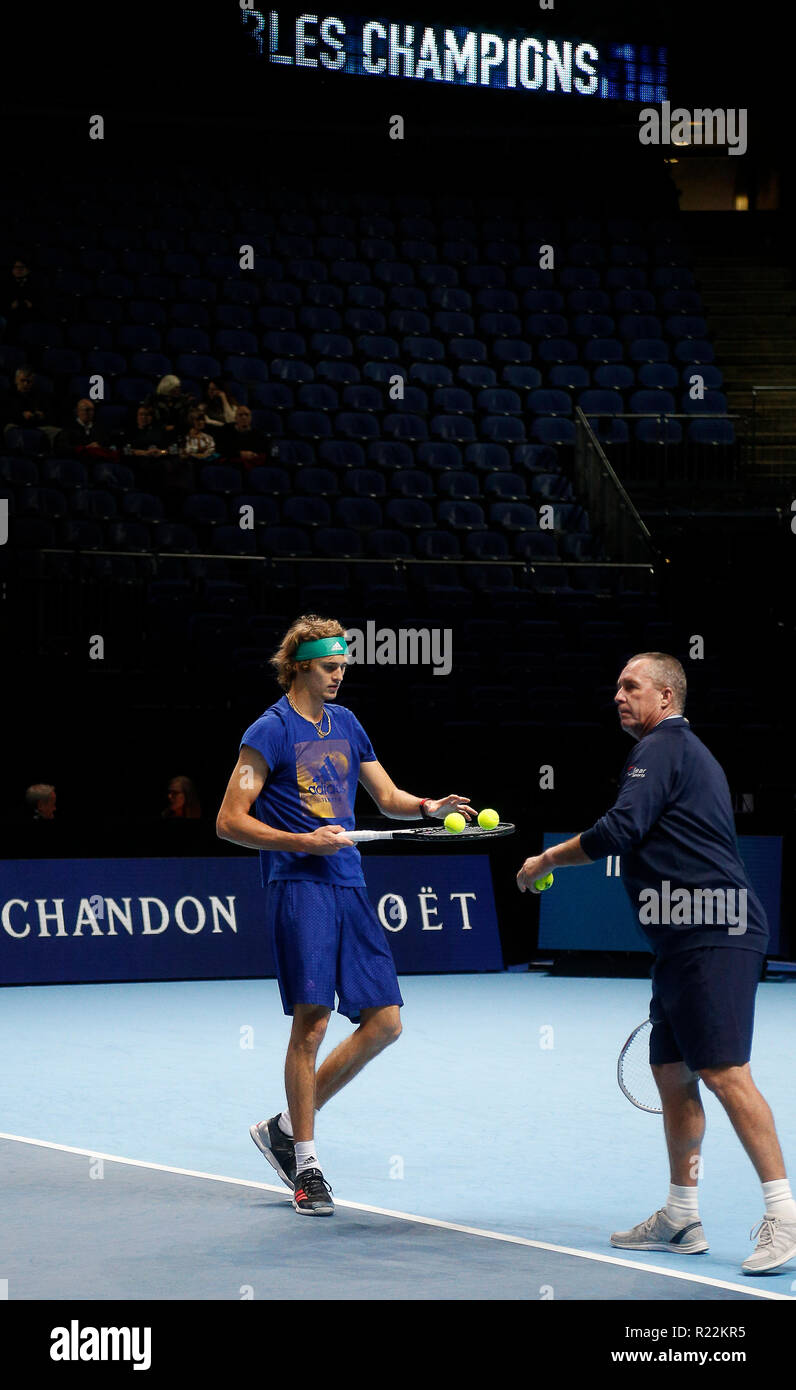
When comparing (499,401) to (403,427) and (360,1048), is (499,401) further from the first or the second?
(360,1048)

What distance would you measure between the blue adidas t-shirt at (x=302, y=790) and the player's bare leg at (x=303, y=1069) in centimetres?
49

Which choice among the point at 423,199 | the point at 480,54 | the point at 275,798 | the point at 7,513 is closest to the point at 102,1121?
the point at 275,798

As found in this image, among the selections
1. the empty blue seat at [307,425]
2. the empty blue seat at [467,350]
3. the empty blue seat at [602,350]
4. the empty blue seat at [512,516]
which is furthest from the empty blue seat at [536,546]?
the empty blue seat at [602,350]

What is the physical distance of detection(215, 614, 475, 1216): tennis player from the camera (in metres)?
5.99

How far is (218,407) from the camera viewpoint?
60.0 ft

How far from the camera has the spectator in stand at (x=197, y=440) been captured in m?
18.0

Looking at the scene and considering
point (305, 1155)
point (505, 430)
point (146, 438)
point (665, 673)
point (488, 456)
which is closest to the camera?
point (665, 673)

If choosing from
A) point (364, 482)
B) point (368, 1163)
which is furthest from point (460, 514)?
point (368, 1163)

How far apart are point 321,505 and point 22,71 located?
29.9 feet

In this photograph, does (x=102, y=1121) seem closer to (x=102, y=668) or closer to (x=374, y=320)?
(x=102, y=668)

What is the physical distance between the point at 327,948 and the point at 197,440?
497 inches

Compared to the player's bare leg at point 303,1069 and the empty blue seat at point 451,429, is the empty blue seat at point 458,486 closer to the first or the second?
the empty blue seat at point 451,429

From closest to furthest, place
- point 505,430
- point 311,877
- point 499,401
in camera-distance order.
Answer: point 311,877 → point 505,430 → point 499,401

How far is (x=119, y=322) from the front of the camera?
65.8 feet
